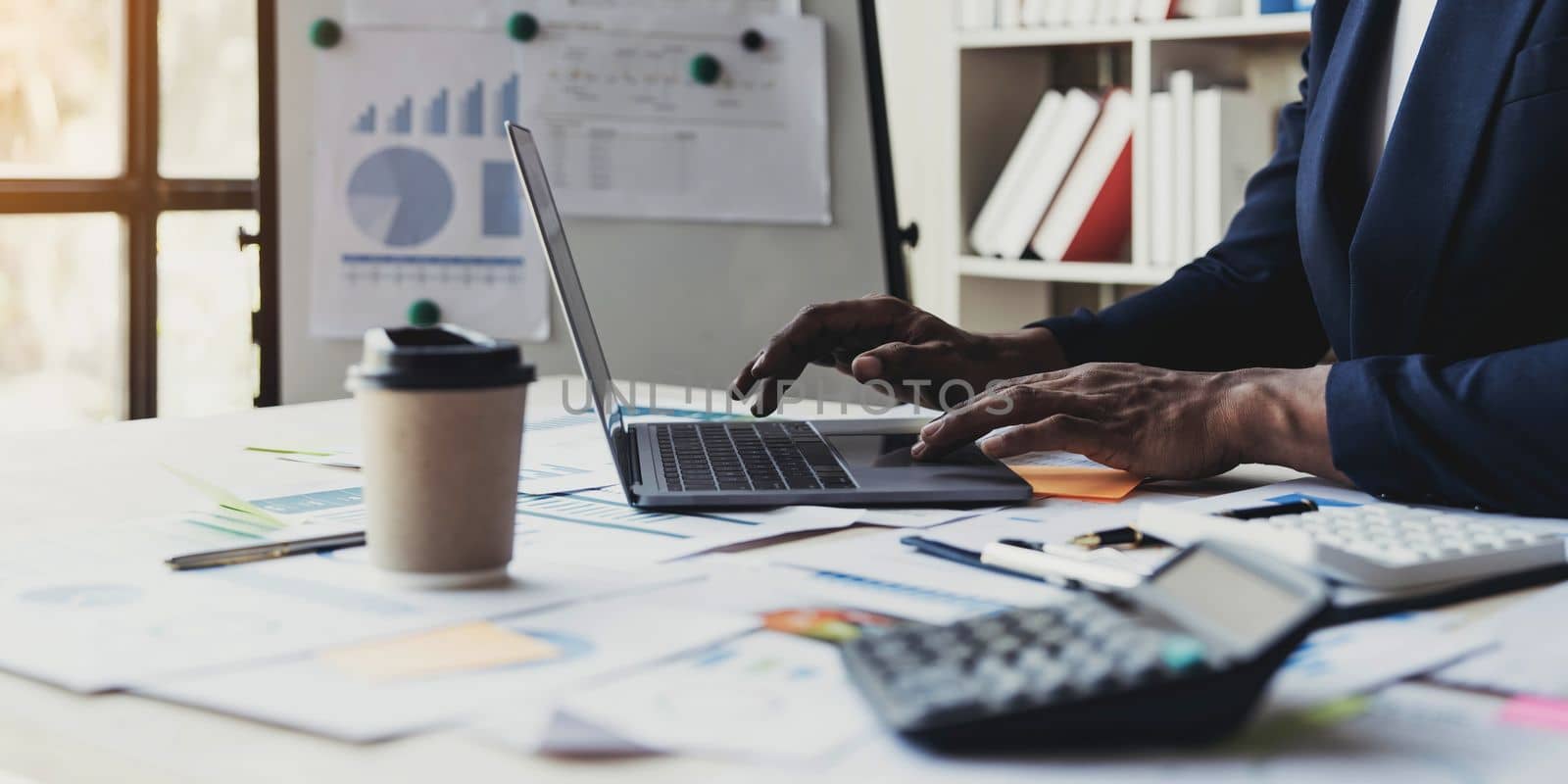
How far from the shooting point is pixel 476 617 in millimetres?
700

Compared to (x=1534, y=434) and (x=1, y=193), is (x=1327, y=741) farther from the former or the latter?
(x=1, y=193)

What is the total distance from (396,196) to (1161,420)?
1.50 metres

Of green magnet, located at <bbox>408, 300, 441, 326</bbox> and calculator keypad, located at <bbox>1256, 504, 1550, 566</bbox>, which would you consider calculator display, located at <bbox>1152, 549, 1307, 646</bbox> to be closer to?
calculator keypad, located at <bbox>1256, 504, 1550, 566</bbox>

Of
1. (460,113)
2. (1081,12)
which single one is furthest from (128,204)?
(1081,12)

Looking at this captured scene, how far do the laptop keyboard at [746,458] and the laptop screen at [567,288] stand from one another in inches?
1.5

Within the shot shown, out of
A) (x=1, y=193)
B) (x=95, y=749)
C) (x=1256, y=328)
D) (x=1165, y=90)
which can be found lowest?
(x=95, y=749)

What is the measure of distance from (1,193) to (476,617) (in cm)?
179

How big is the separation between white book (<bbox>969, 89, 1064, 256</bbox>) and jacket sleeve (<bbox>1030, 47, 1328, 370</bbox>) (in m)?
0.96

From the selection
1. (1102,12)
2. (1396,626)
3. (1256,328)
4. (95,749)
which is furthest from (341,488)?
(1102,12)

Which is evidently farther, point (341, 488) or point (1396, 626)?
point (341, 488)

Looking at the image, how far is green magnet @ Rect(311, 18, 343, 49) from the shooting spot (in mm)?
2207

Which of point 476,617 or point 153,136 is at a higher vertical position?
point 153,136

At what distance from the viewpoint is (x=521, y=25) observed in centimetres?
224

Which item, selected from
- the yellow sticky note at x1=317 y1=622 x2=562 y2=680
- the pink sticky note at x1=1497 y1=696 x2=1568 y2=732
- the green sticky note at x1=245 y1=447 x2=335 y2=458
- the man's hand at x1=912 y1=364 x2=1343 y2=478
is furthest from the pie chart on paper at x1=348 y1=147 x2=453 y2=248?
the pink sticky note at x1=1497 y1=696 x2=1568 y2=732
